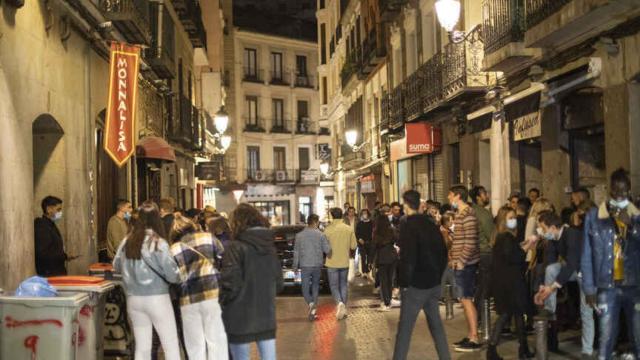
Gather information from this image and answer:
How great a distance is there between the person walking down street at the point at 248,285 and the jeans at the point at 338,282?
23.1 feet

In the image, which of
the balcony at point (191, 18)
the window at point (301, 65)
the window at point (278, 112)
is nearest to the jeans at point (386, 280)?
the balcony at point (191, 18)

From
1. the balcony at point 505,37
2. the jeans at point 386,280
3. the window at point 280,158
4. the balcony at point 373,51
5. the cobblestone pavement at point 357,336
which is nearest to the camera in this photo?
the cobblestone pavement at point 357,336

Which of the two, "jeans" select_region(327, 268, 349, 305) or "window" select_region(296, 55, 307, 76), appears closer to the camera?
"jeans" select_region(327, 268, 349, 305)

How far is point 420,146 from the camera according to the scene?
22.7 meters

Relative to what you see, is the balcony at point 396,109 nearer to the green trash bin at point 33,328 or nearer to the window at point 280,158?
the green trash bin at point 33,328

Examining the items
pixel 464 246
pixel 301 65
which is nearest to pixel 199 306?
pixel 464 246

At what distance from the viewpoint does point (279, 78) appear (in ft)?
210

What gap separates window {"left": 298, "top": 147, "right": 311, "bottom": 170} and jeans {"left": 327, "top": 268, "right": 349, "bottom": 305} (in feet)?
168

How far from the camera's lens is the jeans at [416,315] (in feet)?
29.0

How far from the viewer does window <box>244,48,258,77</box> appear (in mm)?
62375

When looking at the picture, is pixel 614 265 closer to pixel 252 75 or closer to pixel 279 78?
pixel 252 75

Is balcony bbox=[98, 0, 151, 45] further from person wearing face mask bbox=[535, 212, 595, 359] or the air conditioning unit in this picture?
the air conditioning unit

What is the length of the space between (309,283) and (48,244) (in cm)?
509

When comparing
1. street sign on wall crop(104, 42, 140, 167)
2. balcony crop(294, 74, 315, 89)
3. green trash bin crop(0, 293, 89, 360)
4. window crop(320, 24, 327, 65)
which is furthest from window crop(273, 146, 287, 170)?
green trash bin crop(0, 293, 89, 360)
